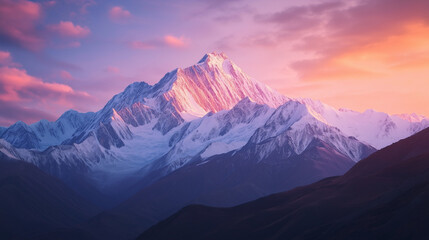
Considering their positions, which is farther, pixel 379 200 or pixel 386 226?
pixel 379 200

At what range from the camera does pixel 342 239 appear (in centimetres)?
15538

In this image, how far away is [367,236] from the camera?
15100 cm

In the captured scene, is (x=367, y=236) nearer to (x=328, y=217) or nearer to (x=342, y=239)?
(x=342, y=239)

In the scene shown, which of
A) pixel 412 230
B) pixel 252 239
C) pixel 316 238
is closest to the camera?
pixel 412 230

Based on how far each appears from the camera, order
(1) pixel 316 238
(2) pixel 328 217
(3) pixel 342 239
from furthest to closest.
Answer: (2) pixel 328 217, (1) pixel 316 238, (3) pixel 342 239

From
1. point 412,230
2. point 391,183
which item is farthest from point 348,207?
point 412,230

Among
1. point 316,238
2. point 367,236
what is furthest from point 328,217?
point 367,236

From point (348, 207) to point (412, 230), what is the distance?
45458mm

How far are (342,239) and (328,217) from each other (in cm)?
3018

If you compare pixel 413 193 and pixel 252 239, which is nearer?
pixel 413 193

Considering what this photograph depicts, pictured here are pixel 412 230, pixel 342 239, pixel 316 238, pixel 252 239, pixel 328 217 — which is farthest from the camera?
pixel 252 239

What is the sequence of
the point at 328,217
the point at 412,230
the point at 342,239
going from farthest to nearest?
1. the point at 328,217
2. the point at 342,239
3. the point at 412,230

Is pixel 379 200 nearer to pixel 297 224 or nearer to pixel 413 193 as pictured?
pixel 413 193

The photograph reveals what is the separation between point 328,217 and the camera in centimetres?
18550
